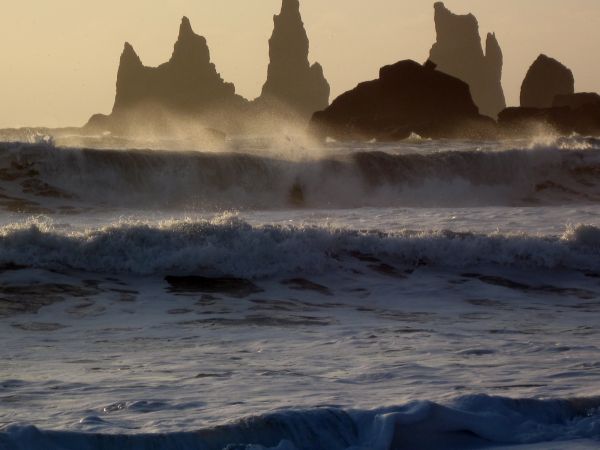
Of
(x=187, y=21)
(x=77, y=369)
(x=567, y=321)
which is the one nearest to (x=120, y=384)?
(x=77, y=369)

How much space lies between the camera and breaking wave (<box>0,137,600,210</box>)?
26469mm

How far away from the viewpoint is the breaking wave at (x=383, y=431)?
6078 millimetres

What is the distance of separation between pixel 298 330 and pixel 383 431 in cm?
393

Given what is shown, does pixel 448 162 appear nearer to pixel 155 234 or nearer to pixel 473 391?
pixel 155 234

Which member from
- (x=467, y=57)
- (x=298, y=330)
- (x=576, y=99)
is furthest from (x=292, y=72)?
(x=298, y=330)

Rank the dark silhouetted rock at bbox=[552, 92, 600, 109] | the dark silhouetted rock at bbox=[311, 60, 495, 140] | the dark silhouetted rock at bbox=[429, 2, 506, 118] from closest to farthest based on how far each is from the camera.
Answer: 1. the dark silhouetted rock at bbox=[311, 60, 495, 140]
2. the dark silhouetted rock at bbox=[552, 92, 600, 109]
3. the dark silhouetted rock at bbox=[429, 2, 506, 118]

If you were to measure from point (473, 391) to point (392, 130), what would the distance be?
70659 mm

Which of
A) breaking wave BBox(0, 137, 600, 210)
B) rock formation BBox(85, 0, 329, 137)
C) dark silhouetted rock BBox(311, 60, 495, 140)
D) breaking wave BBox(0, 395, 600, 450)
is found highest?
rock formation BBox(85, 0, 329, 137)

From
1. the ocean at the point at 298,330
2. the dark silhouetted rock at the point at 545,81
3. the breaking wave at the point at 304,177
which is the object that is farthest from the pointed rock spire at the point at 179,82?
the ocean at the point at 298,330

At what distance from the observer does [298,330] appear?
10.2 metres

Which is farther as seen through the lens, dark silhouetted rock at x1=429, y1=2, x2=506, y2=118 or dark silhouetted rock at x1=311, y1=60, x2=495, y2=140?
dark silhouetted rock at x1=429, y1=2, x2=506, y2=118

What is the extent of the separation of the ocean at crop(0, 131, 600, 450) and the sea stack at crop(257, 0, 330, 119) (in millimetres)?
111200

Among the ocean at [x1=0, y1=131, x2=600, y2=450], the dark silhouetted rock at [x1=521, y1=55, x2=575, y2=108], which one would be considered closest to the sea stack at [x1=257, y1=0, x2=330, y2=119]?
the dark silhouetted rock at [x1=521, y1=55, x2=575, y2=108]

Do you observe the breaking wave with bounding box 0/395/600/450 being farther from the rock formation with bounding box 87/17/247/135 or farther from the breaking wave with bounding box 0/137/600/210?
Answer: the rock formation with bounding box 87/17/247/135
